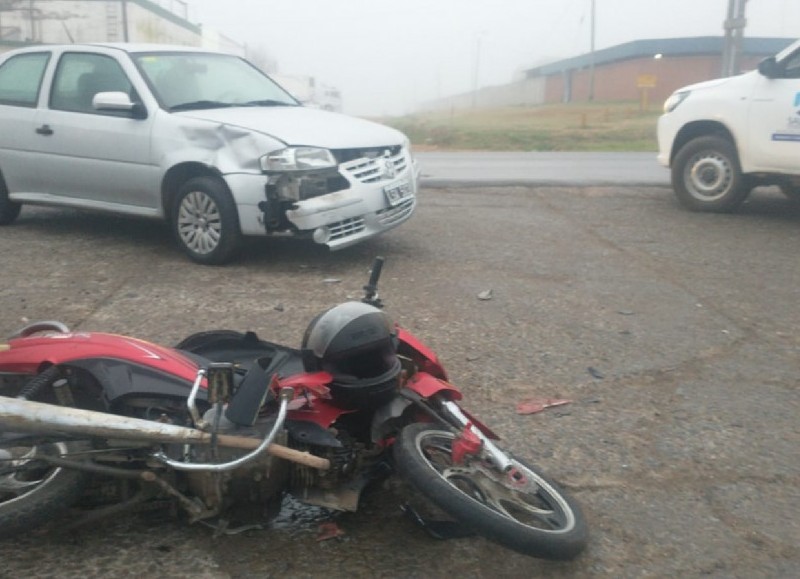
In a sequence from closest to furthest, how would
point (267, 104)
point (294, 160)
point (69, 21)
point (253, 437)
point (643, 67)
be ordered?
point (253, 437)
point (294, 160)
point (267, 104)
point (69, 21)
point (643, 67)

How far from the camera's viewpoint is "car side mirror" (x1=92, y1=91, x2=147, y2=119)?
6824 mm

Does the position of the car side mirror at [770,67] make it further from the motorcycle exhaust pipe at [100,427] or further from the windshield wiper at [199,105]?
the motorcycle exhaust pipe at [100,427]

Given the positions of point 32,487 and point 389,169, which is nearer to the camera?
point 32,487

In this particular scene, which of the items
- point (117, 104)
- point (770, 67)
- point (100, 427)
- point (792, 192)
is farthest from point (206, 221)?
point (792, 192)

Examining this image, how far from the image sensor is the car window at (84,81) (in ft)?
23.9

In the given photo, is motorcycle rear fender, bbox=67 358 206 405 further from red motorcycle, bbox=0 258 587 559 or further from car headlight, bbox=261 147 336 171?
car headlight, bbox=261 147 336 171

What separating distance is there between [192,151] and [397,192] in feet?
5.53

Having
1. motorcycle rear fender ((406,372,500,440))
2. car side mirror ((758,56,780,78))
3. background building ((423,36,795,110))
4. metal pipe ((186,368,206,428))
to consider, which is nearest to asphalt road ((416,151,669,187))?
car side mirror ((758,56,780,78))

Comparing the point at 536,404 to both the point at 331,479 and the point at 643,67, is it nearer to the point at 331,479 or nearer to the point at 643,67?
the point at 331,479

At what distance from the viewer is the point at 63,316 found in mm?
5387

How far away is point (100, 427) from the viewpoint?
2555 mm

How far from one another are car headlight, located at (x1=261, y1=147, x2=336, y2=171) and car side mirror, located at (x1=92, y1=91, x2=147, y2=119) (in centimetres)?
133

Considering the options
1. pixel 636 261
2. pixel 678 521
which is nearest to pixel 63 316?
pixel 678 521

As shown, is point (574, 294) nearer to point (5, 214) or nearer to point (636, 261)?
point (636, 261)
